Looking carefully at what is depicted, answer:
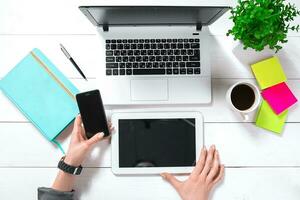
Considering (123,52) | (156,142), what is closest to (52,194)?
(156,142)

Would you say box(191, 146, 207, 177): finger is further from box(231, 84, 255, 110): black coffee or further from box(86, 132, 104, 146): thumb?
box(86, 132, 104, 146): thumb

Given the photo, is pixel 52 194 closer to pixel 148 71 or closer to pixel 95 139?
pixel 95 139

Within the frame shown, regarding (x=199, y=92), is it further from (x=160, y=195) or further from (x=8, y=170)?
(x=8, y=170)

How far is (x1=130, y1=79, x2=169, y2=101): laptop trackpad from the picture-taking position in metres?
0.86

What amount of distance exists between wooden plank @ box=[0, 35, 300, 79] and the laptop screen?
69mm

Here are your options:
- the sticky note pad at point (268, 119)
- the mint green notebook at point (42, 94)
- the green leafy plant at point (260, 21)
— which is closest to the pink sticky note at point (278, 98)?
the sticky note pad at point (268, 119)

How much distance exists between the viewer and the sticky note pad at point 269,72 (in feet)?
Result: 2.87

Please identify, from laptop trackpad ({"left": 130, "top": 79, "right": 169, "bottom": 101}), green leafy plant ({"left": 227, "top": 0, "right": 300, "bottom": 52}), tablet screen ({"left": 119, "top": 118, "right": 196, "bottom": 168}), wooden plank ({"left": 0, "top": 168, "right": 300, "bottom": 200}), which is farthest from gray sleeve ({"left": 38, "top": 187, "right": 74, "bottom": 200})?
green leafy plant ({"left": 227, "top": 0, "right": 300, "bottom": 52})

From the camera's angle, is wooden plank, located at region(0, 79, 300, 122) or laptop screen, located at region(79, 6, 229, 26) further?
wooden plank, located at region(0, 79, 300, 122)

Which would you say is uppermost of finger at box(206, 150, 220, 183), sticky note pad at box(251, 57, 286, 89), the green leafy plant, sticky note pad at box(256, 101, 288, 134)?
the green leafy plant

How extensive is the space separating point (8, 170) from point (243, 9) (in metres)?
0.69

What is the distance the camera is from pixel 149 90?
2.83 feet

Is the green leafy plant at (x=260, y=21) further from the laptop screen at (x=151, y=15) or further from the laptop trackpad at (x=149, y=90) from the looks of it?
the laptop trackpad at (x=149, y=90)

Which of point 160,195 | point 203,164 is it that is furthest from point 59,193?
point 203,164
